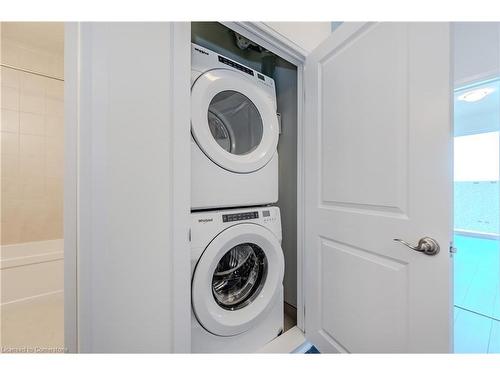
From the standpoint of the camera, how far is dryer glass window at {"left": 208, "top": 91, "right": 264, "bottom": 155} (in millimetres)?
1125

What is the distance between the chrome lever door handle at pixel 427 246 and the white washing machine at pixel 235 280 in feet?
2.00

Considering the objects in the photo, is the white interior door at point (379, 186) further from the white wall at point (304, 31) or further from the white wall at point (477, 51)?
the white wall at point (477, 51)

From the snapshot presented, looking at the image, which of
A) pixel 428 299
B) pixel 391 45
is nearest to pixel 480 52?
pixel 391 45

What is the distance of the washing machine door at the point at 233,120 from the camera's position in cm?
89

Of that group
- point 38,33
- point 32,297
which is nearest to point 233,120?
point 38,33

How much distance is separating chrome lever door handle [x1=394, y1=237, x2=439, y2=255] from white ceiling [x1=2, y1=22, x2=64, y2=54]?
7.73ft

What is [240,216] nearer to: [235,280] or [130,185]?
[235,280]

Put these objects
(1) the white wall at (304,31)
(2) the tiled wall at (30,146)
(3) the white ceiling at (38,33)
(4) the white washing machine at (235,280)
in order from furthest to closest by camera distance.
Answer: (2) the tiled wall at (30,146), (3) the white ceiling at (38,33), (1) the white wall at (304,31), (4) the white washing machine at (235,280)

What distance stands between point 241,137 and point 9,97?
76.4 inches

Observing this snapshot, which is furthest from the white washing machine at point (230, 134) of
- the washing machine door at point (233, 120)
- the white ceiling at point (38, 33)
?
the white ceiling at point (38, 33)

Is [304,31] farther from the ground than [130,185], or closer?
farther from the ground

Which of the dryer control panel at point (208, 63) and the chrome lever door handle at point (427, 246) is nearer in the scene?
the chrome lever door handle at point (427, 246)

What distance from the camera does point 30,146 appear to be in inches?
66.6

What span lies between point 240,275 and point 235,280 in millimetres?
38
